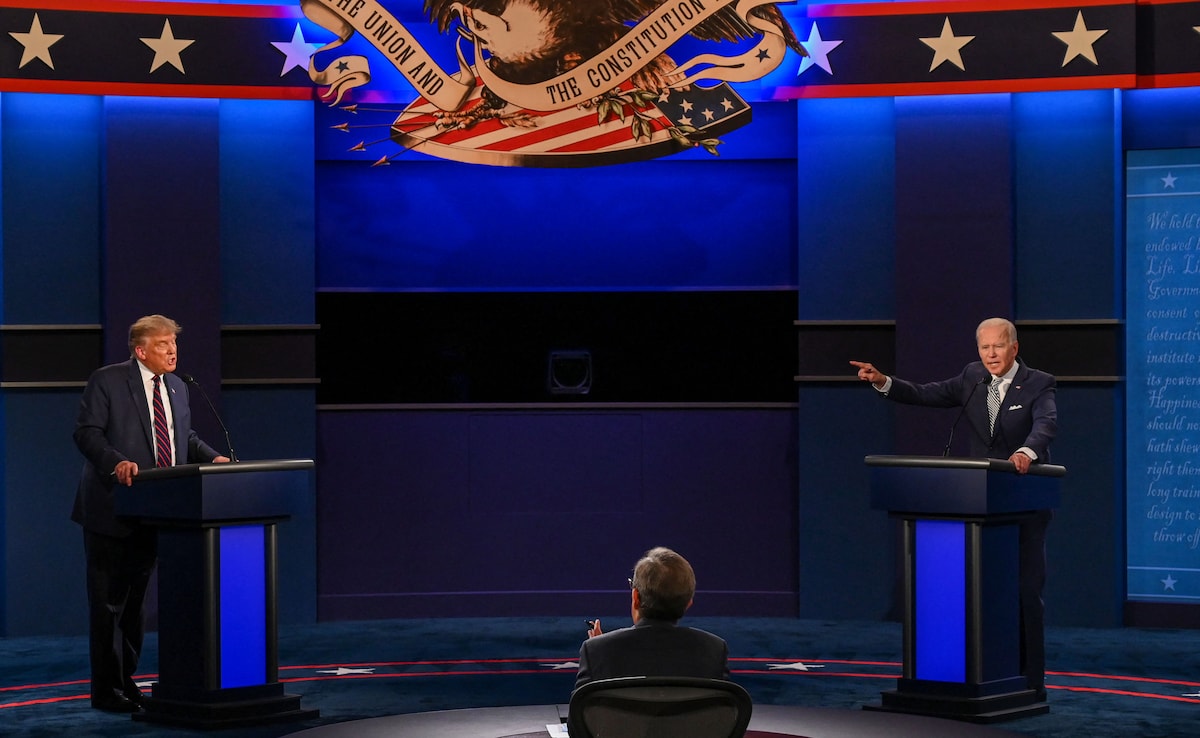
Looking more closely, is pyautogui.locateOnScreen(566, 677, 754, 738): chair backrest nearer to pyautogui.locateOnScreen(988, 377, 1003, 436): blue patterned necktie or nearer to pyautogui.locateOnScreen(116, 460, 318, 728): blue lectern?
pyautogui.locateOnScreen(116, 460, 318, 728): blue lectern

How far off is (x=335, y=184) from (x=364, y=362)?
1019 millimetres

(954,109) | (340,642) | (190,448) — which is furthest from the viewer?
(954,109)

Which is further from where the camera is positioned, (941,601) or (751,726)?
(941,601)

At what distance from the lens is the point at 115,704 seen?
18.5ft

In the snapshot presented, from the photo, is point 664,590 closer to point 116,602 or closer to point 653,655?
point 653,655

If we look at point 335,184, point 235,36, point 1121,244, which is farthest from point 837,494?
point 235,36

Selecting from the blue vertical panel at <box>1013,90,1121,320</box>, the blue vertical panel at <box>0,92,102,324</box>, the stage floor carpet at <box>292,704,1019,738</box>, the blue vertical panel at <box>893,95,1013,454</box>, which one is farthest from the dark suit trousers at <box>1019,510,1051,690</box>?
the blue vertical panel at <box>0,92,102,324</box>

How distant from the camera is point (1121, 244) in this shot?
25.7 feet

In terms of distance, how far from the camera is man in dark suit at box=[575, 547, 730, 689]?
9.83 ft

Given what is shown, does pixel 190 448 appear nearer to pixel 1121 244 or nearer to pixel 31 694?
pixel 31 694

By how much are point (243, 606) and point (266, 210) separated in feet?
10.3

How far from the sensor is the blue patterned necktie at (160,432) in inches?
227

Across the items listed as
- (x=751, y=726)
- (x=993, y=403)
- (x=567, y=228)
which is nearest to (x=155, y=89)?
(x=567, y=228)

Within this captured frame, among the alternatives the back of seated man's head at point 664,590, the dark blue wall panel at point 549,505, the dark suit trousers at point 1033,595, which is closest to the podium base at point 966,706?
the dark suit trousers at point 1033,595
